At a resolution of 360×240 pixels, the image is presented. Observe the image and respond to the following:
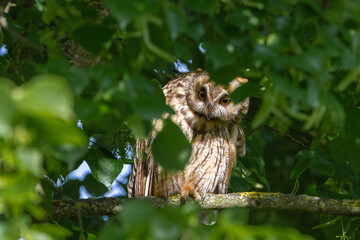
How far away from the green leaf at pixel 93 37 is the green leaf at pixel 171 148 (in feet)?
0.99

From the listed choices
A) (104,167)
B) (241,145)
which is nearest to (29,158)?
(104,167)

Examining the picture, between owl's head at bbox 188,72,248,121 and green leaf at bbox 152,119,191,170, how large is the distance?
74.3 inches

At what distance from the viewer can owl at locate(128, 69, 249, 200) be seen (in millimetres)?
3555

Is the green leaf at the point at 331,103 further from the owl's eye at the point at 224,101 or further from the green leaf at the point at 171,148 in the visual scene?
the owl's eye at the point at 224,101

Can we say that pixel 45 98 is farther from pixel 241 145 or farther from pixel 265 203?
pixel 241 145

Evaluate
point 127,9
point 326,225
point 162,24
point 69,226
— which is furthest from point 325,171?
point 127,9

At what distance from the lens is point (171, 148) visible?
1.65 meters

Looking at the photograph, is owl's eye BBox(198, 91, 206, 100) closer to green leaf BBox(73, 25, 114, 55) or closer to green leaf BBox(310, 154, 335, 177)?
green leaf BBox(310, 154, 335, 177)

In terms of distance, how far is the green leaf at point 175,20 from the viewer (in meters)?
1.42

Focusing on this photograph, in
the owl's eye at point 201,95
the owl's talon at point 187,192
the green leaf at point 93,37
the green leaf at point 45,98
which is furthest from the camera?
the owl's eye at point 201,95

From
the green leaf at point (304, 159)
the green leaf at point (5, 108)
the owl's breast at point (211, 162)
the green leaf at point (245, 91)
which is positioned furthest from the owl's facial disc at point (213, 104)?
the green leaf at point (5, 108)

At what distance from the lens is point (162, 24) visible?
1.55 m

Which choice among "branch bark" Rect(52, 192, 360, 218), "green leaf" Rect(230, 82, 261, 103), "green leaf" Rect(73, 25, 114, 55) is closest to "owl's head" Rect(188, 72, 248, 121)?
"branch bark" Rect(52, 192, 360, 218)

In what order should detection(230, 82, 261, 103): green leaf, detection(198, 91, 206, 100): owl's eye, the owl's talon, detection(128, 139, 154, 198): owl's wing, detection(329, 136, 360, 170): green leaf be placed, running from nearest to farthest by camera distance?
detection(230, 82, 261, 103): green leaf → detection(329, 136, 360, 170): green leaf → the owl's talon → detection(128, 139, 154, 198): owl's wing → detection(198, 91, 206, 100): owl's eye
